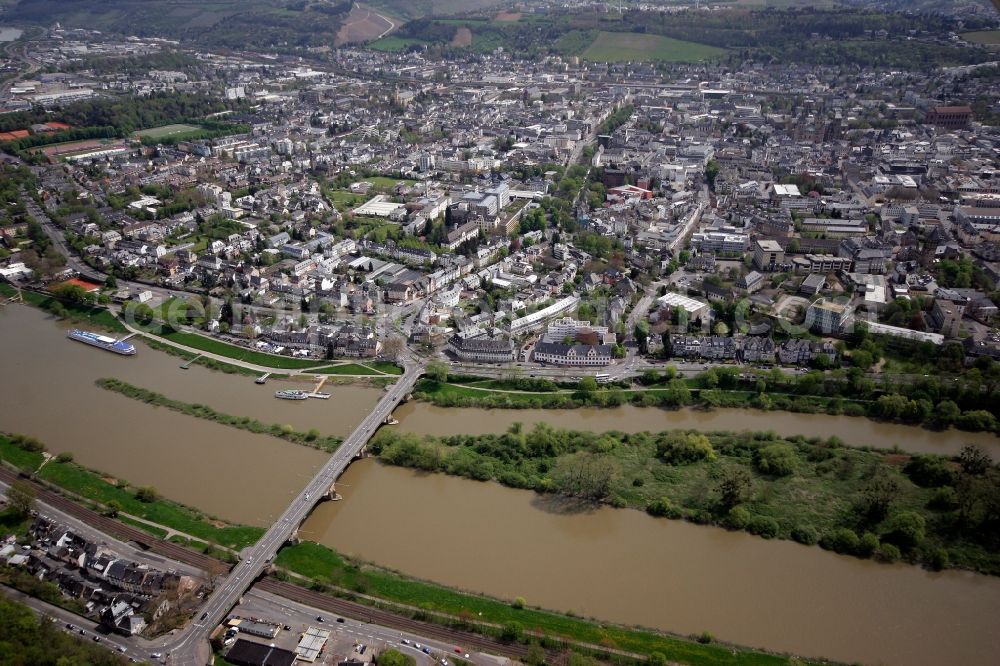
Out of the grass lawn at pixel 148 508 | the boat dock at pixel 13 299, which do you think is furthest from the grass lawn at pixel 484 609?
the boat dock at pixel 13 299

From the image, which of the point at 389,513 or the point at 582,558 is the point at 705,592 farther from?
the point at 389,513

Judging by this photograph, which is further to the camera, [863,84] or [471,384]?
[863,84]

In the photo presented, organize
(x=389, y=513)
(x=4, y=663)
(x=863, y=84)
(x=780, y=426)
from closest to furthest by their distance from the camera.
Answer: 1. (x=4, y=663)
2. (x=389, y=513)
3. (x=780, y=426)
4. (x=863, y=84)

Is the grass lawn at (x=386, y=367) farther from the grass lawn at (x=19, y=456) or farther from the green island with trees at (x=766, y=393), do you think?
the grass lawn at (x=19, y=456)

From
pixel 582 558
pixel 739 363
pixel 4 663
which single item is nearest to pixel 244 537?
pixel 4 663

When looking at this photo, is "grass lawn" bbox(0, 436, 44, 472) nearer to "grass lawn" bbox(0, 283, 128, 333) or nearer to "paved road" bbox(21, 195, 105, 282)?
"grass lawn" bbox(0, 283, 128, 333)
